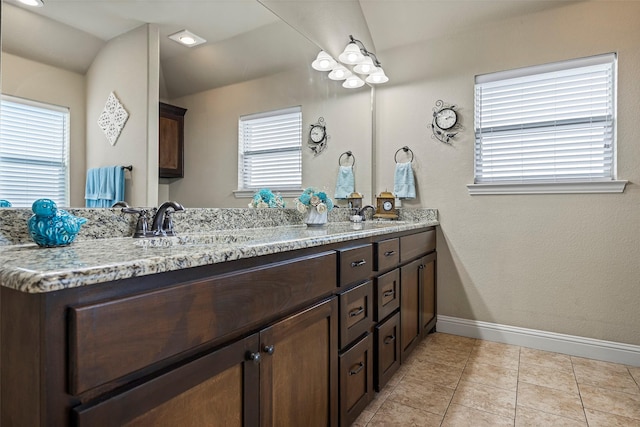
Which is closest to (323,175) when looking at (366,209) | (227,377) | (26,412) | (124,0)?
(366,209)

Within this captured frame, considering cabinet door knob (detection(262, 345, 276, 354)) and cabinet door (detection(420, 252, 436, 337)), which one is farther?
cabinet door (detection(420, 252, 436, 337))

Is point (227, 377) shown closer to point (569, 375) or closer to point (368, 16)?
point (569, 375)

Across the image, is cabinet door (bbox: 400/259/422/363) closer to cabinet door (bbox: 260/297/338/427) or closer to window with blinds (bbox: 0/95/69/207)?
cabinet door (bbox: 260/297/338/427)

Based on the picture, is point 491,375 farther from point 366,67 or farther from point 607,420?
point 366,67

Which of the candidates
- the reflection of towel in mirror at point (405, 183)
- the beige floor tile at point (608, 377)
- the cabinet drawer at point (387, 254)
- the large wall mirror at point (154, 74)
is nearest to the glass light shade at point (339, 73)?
the large wall mirror at point (154, 74)

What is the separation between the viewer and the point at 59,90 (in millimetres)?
1158

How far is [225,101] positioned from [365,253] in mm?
1014

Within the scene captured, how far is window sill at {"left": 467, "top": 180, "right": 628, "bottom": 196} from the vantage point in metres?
2.30

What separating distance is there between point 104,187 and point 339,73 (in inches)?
79.2

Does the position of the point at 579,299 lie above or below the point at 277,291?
below

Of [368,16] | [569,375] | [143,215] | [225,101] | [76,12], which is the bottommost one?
[569,375]

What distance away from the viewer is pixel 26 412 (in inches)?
24.2

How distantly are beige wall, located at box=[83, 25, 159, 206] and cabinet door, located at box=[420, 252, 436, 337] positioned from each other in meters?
1.82

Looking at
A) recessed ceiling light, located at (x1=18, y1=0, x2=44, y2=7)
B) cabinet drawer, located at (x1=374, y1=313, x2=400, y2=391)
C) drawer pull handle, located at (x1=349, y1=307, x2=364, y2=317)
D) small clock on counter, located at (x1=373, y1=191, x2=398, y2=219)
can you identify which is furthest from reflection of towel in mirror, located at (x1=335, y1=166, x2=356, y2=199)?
recessed ceiling light, located at (x1=18, y1=0, x2=44, y2=7)
